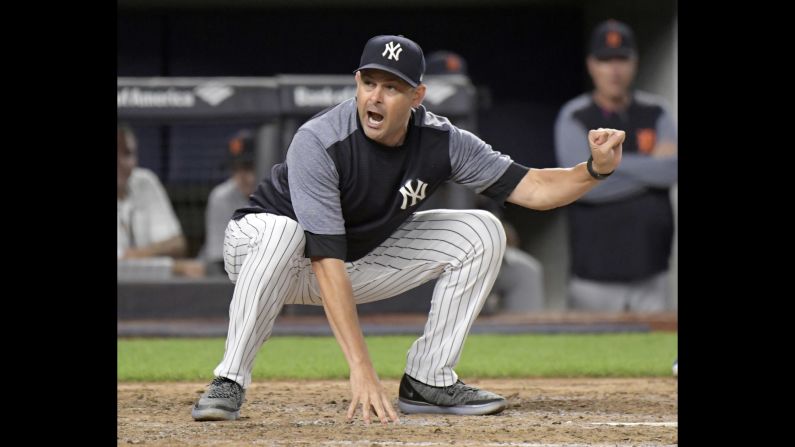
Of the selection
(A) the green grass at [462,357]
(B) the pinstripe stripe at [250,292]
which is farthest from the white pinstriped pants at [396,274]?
(A) the green grass at [462,357]

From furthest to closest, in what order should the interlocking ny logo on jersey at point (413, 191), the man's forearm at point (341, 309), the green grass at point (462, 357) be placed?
the green grass at point (462, 357), the interlocking ny logo on jersey at point (413, 191), the man's forearm at point (341, 309)

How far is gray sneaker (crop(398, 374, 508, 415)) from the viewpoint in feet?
13.2

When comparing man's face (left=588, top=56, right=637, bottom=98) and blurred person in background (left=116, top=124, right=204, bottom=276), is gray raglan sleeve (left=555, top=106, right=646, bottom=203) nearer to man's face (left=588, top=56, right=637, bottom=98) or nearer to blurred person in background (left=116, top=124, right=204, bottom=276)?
man's face (left=588, top=56, right=637, bottom=98)

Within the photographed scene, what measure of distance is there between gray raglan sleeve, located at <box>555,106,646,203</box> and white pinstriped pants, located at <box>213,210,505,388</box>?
3268 mm

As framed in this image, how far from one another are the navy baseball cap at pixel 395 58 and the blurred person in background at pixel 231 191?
12.5 ft

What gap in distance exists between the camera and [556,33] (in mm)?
11938

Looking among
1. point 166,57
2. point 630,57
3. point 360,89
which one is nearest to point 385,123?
point 360,89

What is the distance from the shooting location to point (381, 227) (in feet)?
13.4

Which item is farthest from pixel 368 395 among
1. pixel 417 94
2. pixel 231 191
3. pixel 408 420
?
pixel 231 191

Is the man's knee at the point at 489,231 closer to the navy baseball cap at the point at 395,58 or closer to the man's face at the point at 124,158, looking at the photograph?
the navy baseball cap at the point at 395,58

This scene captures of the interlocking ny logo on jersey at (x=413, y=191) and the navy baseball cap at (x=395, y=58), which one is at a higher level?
the navy baseball cap at (x=395, y=58)

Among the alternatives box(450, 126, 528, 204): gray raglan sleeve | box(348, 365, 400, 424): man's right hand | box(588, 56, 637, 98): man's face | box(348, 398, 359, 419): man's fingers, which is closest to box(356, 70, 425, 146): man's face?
box(450, 126, 528, 204): gray raglan sleeve

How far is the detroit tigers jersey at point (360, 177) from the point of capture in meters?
3.77

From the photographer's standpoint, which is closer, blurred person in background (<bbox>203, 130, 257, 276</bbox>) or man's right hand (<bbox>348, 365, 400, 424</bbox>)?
man's right hand (<bbox>348, 365, 400, 424</bbox>)
